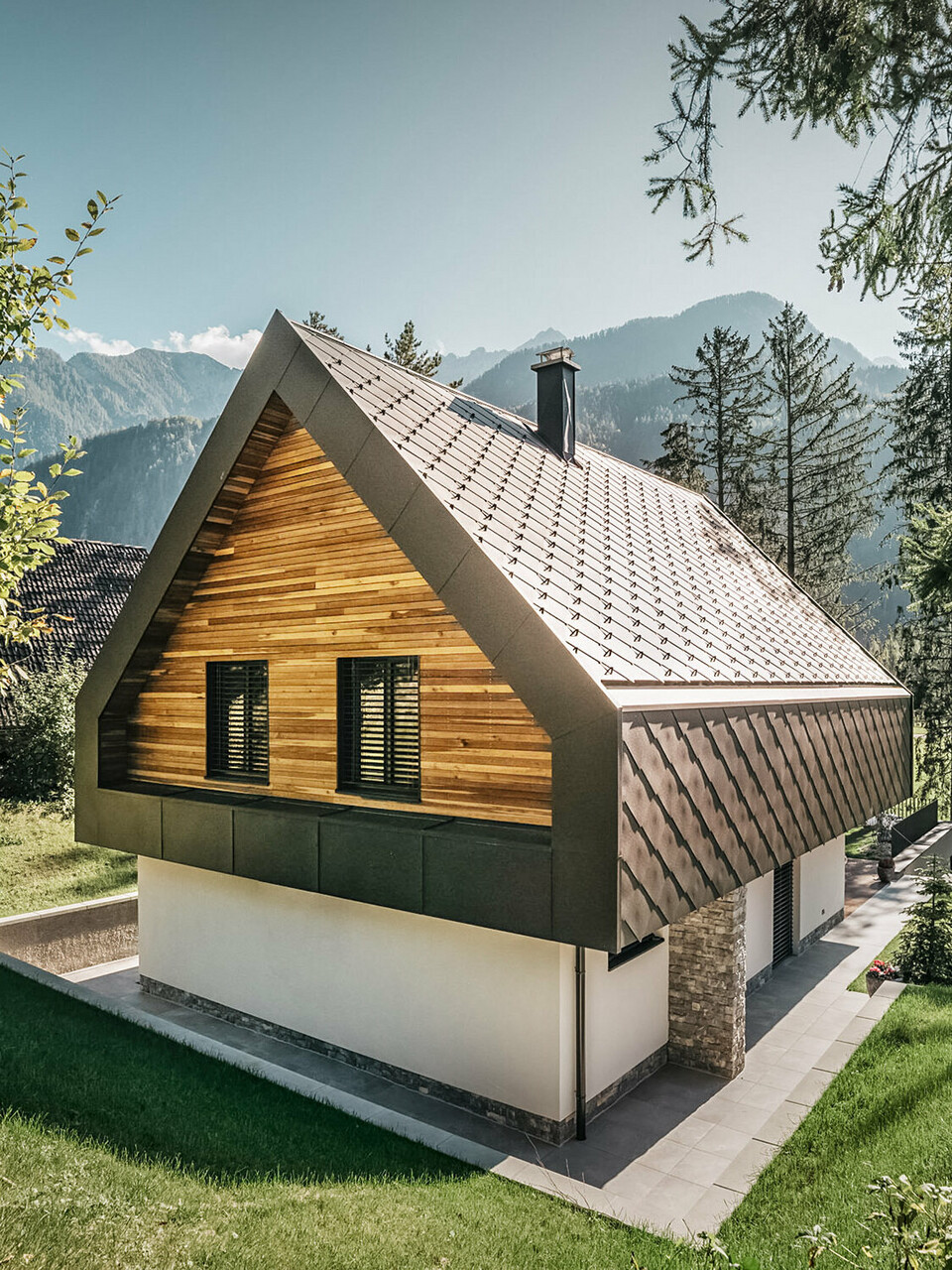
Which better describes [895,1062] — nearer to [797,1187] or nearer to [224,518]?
[797,1187]

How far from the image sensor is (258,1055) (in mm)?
8727

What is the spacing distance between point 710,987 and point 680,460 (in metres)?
19.6

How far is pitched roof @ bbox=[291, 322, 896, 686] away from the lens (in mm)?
6914

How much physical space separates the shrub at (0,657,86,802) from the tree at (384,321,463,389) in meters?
13.5

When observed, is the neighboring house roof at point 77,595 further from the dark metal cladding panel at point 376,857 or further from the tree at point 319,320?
the dark metal cladding panel at point 376,857

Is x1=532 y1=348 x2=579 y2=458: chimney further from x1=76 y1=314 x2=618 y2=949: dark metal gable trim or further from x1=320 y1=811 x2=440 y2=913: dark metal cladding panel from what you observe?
x1=320 y1=811 x2=440 y2=913: dark metal cladding panel

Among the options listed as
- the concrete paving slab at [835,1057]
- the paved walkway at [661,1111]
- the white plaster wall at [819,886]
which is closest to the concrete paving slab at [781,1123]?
the paved walkway at [661,1111]

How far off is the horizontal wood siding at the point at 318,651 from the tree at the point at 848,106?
13.4ft

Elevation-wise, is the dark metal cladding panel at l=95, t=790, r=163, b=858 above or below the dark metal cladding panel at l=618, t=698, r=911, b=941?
below

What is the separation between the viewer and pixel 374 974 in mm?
Answer: 8250

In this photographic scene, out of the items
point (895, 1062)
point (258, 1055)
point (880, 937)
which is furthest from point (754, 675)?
point (880, 937)

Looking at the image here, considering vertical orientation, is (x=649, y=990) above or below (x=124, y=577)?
below

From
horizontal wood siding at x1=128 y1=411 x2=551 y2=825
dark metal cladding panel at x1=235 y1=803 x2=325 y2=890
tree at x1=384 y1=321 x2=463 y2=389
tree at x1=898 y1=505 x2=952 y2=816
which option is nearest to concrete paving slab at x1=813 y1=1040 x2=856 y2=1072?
horizontal wood siding at x1=128 y1=411 x2=551 y2=825

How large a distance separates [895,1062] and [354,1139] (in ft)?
17.4
